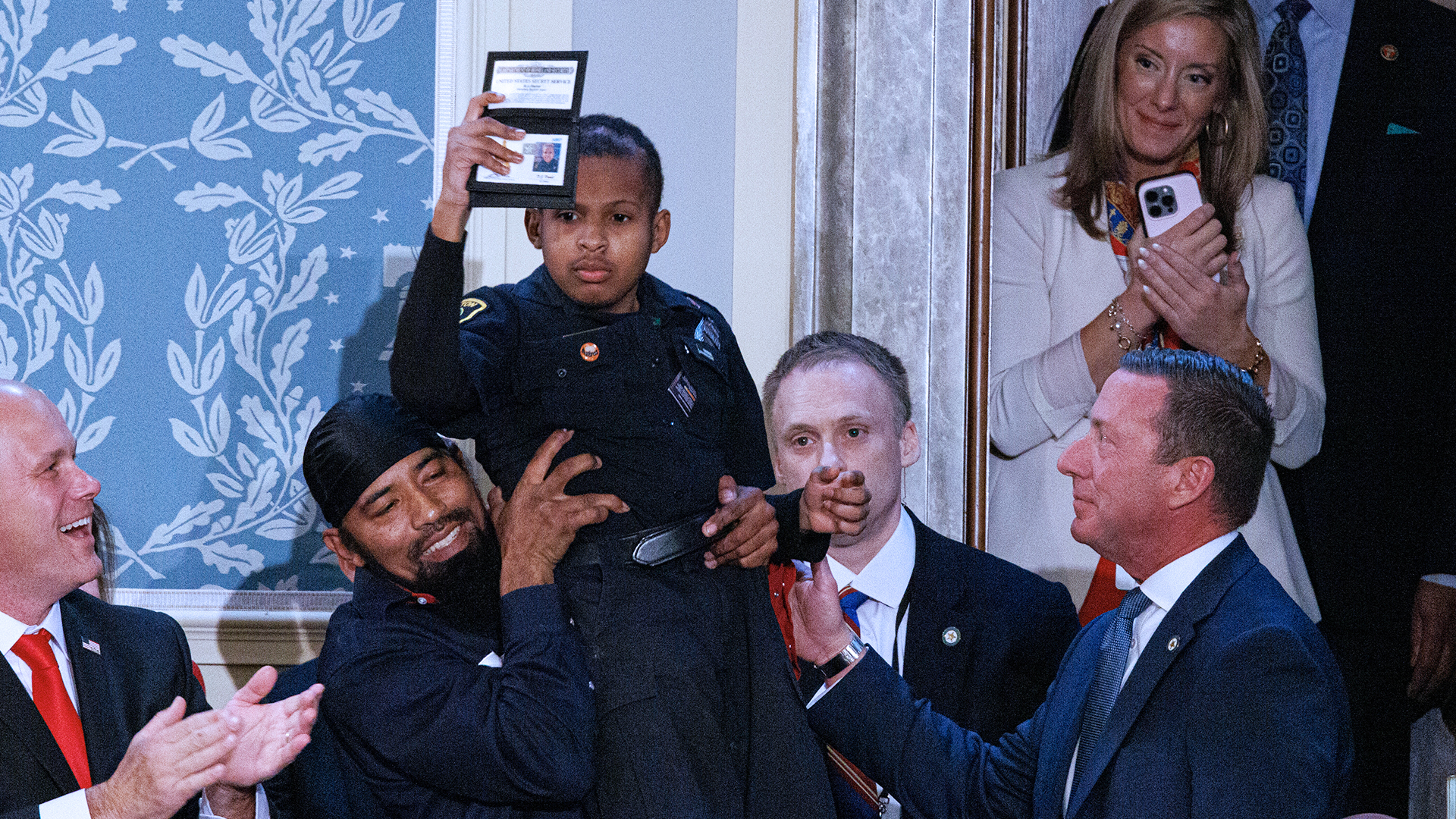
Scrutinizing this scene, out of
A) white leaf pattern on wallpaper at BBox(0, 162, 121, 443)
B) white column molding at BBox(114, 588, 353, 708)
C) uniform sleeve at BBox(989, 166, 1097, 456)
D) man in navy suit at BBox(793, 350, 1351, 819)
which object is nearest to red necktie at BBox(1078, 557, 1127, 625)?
uniform sleeve at BBox(989, 166, 1097, 456)

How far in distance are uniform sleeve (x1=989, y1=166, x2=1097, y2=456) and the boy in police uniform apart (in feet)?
2.92

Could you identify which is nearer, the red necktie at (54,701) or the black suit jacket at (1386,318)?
the red necktie at (54,701)

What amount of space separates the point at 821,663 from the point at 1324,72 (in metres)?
1.77

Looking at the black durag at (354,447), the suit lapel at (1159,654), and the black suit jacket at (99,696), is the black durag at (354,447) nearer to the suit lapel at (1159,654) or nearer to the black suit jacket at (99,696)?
the black suit jacket at (99,696)

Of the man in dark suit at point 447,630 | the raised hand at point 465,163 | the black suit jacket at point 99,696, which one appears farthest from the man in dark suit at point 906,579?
the black suit jacket at point 99,696

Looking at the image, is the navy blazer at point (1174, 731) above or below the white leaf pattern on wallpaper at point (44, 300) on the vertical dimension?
below

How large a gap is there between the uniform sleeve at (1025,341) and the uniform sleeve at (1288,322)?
1.32 ft

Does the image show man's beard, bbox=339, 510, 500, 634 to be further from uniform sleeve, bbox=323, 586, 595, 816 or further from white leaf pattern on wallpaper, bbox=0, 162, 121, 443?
white leaf pattern on wallpaper, bbox=0, 162, 121, 443

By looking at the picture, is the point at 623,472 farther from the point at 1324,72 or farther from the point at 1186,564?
the point at 1324,72

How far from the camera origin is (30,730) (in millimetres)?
2217

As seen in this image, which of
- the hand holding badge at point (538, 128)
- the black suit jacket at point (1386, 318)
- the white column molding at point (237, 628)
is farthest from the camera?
the white column molding at point (237, 628)

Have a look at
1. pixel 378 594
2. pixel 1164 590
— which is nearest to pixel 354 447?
pixel 378 594

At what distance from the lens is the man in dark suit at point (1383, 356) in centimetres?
298

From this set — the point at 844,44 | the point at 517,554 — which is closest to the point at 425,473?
the point at 517,554
